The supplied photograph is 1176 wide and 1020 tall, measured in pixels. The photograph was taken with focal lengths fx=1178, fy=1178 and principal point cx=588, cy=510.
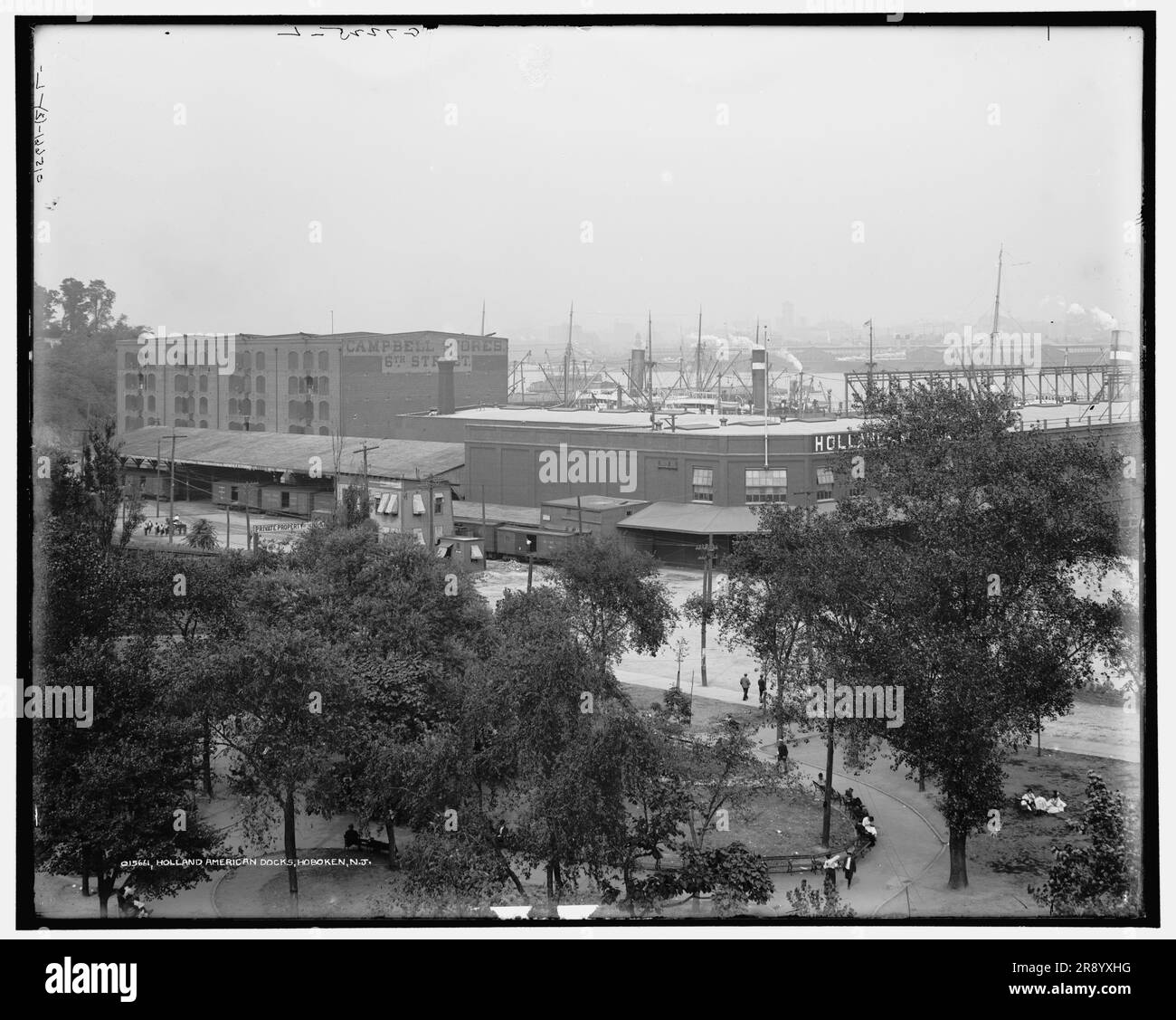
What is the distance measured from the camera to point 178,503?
1257 inches

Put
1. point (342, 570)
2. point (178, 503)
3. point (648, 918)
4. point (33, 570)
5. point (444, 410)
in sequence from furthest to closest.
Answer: point (444, 410) → point (178, 503) → point (342, 570) → point (33, 570) → point (648, 918)

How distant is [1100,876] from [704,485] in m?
16.9

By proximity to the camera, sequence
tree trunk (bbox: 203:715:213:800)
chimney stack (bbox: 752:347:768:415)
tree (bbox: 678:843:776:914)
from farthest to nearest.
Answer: chimney stack (bbox: 752:347:768:415)
tree trunk (bbox: 203:715:213:800)
tree (bbox: 678:843:776:914)

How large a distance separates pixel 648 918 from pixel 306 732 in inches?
164

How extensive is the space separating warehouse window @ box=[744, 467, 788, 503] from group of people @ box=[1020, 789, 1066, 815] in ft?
43.3

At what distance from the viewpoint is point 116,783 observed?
468 inches

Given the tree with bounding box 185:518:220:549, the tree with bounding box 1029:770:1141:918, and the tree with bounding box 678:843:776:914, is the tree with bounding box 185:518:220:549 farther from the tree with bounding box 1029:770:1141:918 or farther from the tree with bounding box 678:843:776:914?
the tree with bounding box 1029:770:1141:918

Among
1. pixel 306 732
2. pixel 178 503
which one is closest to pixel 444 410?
pixel 178 503

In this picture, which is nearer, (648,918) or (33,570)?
(648,918)

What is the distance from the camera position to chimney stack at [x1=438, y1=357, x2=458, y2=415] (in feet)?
123

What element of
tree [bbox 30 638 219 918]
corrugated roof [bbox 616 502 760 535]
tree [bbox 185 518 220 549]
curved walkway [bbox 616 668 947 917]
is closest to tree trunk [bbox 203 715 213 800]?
tree [bbox 30 638 219 918]

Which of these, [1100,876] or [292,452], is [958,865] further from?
[292,452]
